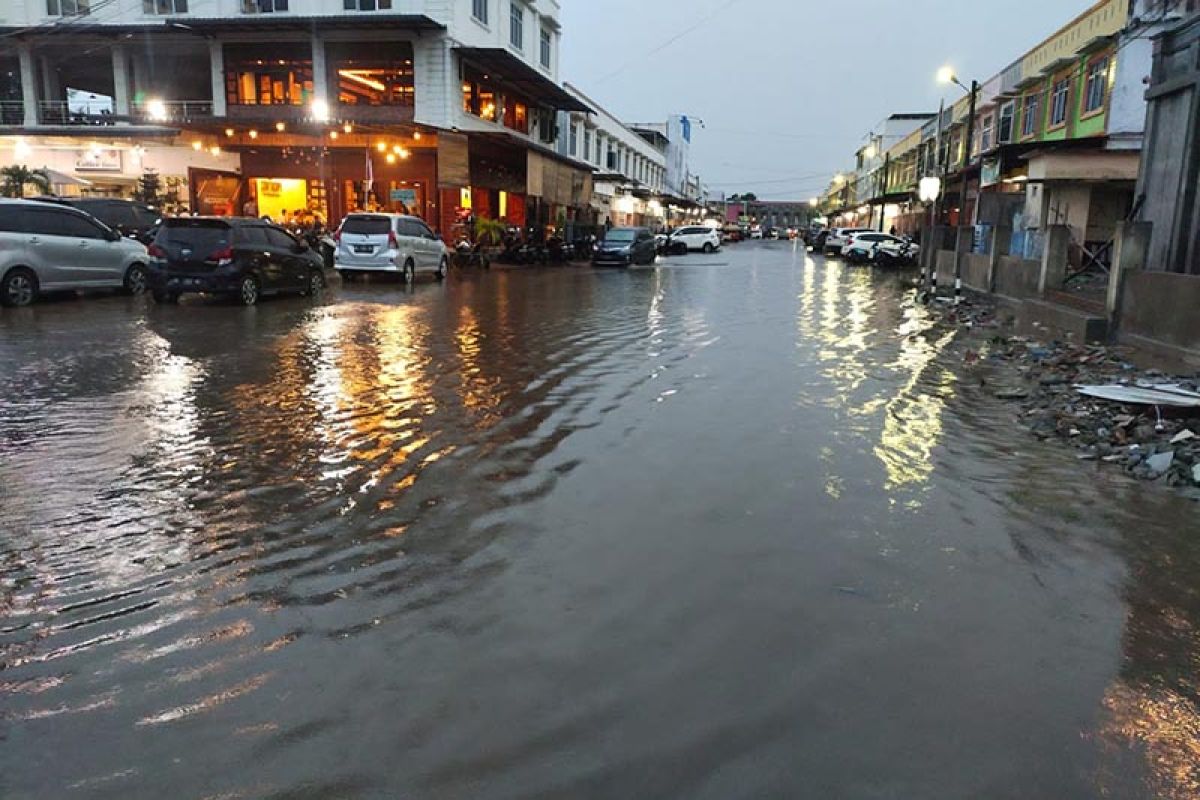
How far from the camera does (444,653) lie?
371 centimetres

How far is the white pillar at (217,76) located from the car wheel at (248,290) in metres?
21.3

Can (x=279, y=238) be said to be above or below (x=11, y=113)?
below

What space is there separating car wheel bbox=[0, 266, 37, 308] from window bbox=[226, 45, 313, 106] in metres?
21.0

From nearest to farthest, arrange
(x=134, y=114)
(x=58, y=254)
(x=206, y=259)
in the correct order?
(x=58, y=254)
(x=206, y=259)
(x=134, y=114)

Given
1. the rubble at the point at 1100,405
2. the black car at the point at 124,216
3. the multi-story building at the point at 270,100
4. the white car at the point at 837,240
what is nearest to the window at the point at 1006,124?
the white car at the point at 837,240

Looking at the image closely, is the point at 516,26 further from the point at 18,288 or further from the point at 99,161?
the point at 18,288

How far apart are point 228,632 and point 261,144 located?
115ft

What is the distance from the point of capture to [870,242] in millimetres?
44469

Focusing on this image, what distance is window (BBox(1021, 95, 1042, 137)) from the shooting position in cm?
3653

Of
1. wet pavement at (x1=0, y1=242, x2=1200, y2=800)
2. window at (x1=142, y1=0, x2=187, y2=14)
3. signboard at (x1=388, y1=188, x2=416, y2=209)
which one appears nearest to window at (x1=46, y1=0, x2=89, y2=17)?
window at (x1=142, y1=0, x2=187, y2=14)

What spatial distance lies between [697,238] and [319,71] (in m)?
25.7

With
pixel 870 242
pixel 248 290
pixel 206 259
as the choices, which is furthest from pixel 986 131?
pixel 206 259

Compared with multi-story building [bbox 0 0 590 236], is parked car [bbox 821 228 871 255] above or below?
below

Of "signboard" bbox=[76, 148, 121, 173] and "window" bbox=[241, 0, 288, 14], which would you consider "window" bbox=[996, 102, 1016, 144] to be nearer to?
"window" bbox=[241, 0, 288, 14]
